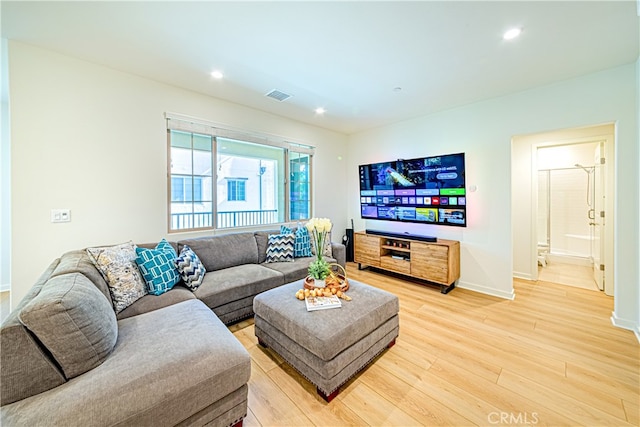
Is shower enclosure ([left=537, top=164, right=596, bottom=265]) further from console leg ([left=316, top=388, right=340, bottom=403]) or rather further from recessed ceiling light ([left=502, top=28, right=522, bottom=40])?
console leg ([left=316, top=388, right=340, bottom=403])

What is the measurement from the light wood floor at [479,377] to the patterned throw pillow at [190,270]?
0.68 m

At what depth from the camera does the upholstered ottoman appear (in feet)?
5.24

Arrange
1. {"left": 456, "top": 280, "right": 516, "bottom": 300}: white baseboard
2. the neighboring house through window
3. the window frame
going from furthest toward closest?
1. the neighboring house through window
2. {"left": 456, "top": 280, "right": 516, "bottom": 300}: white baseboard
3. the window frame

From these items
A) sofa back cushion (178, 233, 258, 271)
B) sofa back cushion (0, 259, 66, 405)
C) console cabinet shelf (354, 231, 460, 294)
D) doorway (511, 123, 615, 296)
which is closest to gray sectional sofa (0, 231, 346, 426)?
sofa back cushion (0, 259, 66, 405)

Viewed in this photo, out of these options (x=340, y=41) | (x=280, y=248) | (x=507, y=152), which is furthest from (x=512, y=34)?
(x=280, y=248)

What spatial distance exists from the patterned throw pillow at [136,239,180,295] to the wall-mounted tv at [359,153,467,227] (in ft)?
10.9

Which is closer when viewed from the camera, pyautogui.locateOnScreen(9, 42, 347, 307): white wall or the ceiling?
the ceiling

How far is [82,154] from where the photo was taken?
247 centimetres

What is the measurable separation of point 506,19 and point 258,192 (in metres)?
3.70

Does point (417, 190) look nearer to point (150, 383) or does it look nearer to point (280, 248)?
point (280, 248)

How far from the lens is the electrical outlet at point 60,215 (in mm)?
2350

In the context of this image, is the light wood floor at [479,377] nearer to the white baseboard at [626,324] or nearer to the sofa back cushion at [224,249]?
the white baseboard at [626,324]

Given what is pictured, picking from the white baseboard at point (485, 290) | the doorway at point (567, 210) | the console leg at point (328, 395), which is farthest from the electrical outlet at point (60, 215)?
the doorway at point (567, 210)

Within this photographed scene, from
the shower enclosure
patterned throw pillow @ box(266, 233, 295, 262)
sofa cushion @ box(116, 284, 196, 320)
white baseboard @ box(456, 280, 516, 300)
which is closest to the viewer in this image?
sofa cushion @ box(116, 284, 196, 320)
